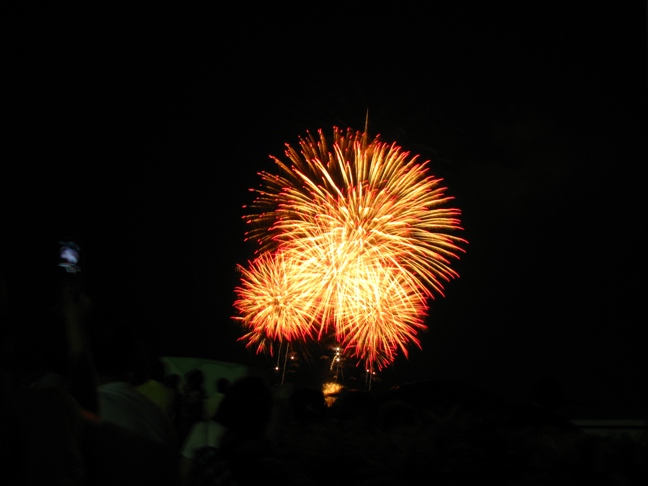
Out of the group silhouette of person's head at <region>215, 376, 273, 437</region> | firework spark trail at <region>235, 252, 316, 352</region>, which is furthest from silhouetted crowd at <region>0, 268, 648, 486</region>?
firework spark trail at <region>235, 252, 316, 352</region>

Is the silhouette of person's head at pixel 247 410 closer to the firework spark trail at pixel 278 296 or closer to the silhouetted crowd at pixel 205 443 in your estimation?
the silhouetted crowd at pixel 205 443

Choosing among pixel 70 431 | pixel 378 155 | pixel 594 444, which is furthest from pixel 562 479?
pixel 378 155

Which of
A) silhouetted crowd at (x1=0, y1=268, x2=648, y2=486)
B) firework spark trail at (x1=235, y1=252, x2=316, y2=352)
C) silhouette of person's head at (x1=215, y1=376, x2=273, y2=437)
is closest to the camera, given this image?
silhouetted crowd at (x1=0, y1=268, x2=648, y2=486)

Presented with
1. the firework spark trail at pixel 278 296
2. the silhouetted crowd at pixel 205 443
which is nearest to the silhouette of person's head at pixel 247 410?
the silhouetted crowd at pixel 205 443

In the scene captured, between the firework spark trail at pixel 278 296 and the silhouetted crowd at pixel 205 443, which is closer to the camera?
the silhouetted crowd at pixel 205 443

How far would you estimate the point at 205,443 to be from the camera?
6043 millimetres

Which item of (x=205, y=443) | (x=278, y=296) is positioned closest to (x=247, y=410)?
(x=205, y=443)

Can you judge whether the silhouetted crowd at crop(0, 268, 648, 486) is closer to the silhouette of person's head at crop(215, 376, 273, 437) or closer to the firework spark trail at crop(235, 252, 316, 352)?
the silhouette of person's head at crop(215, 376, 273, 437)

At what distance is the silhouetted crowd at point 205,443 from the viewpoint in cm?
294

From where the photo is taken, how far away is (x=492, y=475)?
473cm

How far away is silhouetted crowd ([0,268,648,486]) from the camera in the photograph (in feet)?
9.64

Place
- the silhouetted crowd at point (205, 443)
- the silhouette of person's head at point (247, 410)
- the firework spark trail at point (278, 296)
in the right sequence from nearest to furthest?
the silhouetted crowd at point (205, 443) → the silhouette of person's head at point (247, 410) → the firework spark trail at point (278, 296)

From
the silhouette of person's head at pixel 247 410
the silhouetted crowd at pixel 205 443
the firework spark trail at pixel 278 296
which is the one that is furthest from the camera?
the firework spark trail at pixel 278 296

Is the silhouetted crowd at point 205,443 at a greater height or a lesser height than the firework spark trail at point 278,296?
lesser
